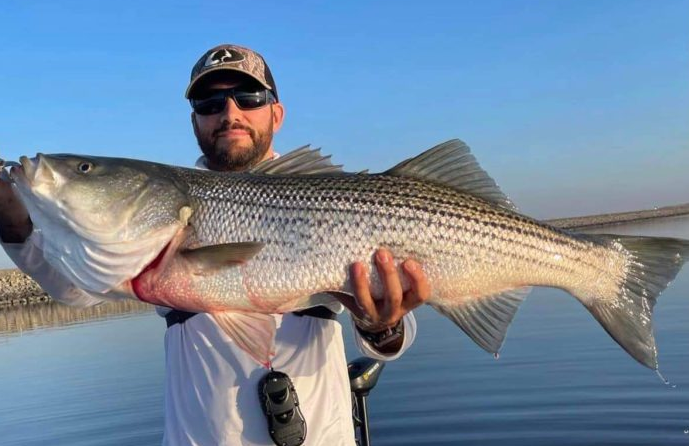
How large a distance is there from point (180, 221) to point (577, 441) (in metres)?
7.12

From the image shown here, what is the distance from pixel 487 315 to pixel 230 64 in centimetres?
263

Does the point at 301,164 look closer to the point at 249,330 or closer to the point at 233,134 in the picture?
the point at 233,134

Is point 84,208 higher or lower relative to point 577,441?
higher

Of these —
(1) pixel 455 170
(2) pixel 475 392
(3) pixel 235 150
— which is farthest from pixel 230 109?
(2) pixel 475 392

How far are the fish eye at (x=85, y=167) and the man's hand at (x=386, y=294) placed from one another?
1627 millimetres

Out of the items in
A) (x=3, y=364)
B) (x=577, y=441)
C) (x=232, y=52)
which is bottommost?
(x=577, y=441)

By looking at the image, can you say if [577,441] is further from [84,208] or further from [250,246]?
[84,208]

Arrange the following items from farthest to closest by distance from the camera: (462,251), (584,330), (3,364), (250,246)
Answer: (3,364), (584,330), (462,251), (250,246)

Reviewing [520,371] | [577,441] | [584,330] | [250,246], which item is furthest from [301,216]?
[584,330]

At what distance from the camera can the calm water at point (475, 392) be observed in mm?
8891

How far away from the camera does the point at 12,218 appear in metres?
3.70

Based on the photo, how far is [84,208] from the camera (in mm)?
3350

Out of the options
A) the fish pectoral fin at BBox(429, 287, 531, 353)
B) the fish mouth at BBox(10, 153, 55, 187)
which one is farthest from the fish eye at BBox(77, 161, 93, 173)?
the fish pectoral fin at BBox(429, 287, 531, 353)

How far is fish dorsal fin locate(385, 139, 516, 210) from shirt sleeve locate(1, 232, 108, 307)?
6.91 feet
